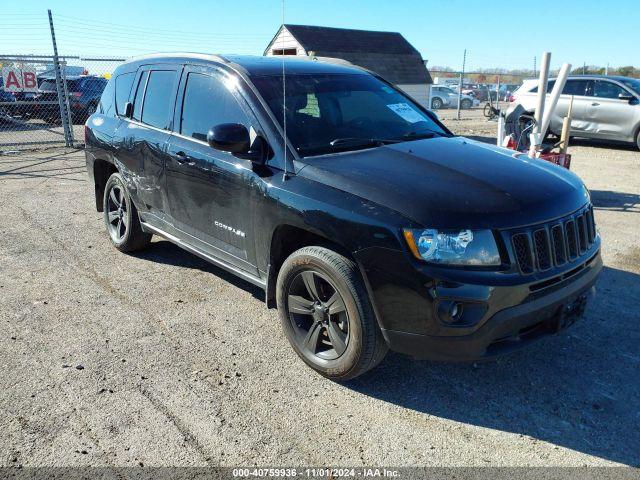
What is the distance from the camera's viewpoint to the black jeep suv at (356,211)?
2.87 m

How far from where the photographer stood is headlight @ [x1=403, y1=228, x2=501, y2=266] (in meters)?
2.85

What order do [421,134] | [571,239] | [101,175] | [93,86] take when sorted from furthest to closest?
[93,86] → [101,175] → [421,134] → [571,239]

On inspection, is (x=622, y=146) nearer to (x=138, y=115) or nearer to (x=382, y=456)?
(x=138, y=115)

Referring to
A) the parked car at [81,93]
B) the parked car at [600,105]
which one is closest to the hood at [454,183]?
the parked car at [600,105]

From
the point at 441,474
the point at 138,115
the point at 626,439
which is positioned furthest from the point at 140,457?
the point at 138,115

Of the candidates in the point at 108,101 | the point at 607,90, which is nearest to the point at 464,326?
the point at 108,101

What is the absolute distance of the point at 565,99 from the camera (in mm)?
13906

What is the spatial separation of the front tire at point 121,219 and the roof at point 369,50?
16.9 meters

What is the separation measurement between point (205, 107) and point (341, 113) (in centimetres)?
107

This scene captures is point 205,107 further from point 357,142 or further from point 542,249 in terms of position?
point 542,249

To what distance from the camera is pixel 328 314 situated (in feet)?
11.0

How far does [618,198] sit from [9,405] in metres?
8.37

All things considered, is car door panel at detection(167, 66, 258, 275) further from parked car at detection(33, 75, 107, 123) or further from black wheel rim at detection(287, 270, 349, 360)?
parked car at detection(33, 75, 107, 123)

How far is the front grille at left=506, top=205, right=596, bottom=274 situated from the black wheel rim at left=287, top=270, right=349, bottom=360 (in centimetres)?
102
